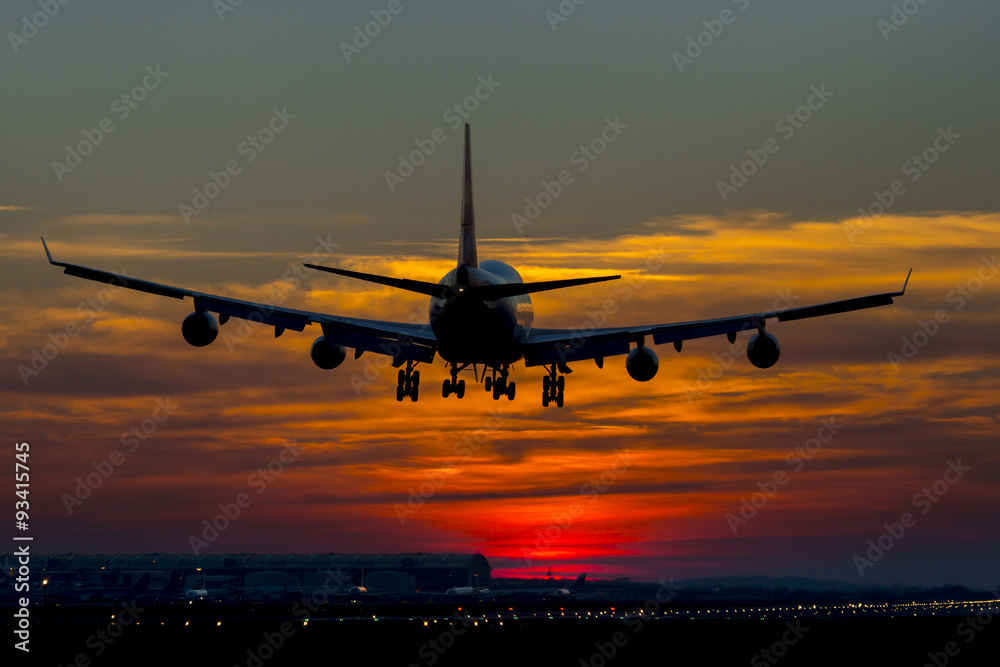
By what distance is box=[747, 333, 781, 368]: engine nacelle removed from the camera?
A: 5900 cm

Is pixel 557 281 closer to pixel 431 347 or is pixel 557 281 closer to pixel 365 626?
pixel 431 347

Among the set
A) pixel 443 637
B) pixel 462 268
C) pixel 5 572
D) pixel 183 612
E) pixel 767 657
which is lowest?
pixel 767 657

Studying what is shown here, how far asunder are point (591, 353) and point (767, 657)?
2054 centimetres

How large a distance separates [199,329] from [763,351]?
3033cm

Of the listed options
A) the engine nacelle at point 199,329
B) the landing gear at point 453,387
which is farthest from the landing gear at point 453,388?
the engine nacelle at point 199,329

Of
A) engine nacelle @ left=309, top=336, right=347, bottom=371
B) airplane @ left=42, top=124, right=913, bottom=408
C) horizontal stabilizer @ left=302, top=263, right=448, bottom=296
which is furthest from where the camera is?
engine nacelle @ left=309, top=336, right=347, bottom=371

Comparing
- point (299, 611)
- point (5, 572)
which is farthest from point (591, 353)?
point (5, 572)

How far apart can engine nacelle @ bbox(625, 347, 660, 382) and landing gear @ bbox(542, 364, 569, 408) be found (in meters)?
6.32

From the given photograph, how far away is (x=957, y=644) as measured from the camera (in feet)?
226

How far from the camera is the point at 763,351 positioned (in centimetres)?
5906

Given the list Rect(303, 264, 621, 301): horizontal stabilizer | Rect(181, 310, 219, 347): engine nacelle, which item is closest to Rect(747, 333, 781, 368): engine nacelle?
Rect(303, 264, 621, 301): horizontal stabilizer

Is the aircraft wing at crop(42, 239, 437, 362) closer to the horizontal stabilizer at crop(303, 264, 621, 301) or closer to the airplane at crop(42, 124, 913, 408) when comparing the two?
the airplane at crop(42, 124, 913, 408)

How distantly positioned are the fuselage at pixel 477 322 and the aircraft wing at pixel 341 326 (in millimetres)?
2916
